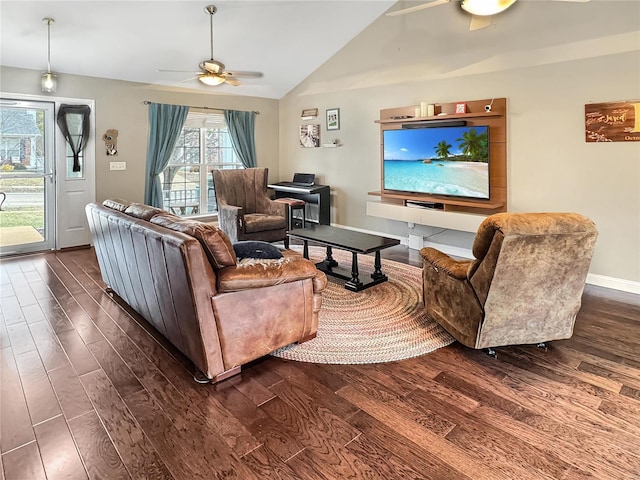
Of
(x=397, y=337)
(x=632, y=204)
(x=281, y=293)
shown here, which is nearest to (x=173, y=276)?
(x=281, y=293)

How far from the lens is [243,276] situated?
2381 mm

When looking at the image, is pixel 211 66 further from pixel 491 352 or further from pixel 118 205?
pixel 491 352

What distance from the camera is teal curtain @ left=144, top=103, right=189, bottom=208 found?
640 centimetres

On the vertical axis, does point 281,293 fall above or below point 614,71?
below

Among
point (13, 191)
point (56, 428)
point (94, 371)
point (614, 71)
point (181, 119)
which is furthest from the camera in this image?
point (181, 119)

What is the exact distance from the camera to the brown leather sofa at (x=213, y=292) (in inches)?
90.8

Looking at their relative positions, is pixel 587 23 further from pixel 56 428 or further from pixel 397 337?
pixel 56 428

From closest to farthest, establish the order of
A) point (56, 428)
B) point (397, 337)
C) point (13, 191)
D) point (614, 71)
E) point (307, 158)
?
point (56, 428) → point (397, 337) → point (614, 71) → point (13, 191) → point (307, 158)

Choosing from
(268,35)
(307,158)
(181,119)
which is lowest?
(307,158)

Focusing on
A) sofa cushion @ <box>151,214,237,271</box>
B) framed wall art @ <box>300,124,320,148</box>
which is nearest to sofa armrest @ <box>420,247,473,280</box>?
sofa cushion @ <box>151,214,237,271</box>

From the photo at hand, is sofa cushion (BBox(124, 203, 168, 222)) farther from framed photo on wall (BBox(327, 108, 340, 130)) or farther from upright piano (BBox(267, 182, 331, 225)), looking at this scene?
framed photo on wall (BBox(327, 108, 340, 130))

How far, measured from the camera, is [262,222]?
219 inches

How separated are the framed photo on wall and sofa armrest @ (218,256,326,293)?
4.39 m

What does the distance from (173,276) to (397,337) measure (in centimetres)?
162
